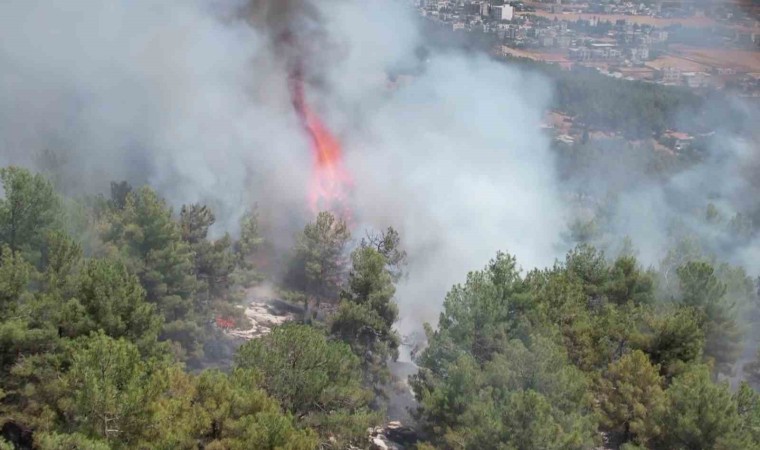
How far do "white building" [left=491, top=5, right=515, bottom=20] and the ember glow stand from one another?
18511mm

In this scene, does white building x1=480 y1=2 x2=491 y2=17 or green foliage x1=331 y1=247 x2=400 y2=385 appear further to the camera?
white building x1=480 y1=2 x2=491 y2=17

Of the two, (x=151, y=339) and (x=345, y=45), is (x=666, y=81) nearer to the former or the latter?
(x=345, y=45)

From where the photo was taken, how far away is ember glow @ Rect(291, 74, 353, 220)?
31000 mm

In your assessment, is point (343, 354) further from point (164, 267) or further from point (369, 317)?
point (164, 267)

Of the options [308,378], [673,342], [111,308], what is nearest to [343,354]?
[308,378]

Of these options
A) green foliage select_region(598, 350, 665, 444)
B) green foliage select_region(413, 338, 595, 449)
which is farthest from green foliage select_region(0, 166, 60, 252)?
green foliage select_region(598, 350, 665, 444)

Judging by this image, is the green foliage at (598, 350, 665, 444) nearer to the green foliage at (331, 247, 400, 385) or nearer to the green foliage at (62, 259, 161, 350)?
the green foliage at (331, 247, 400, 385)

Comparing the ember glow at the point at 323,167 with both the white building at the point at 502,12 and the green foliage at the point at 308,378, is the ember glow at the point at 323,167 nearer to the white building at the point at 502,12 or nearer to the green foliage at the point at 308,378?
the green foliage at the point at 308,378

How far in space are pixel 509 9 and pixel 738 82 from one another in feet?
48.5

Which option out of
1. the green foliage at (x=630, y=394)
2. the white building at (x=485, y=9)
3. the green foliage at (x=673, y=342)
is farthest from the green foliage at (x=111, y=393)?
the white building at (x=485, y=9)

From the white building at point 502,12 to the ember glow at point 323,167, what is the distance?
18511 mm

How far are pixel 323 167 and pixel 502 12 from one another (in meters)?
21.8

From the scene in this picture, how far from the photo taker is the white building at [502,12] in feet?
157

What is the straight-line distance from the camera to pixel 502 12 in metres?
48.3
